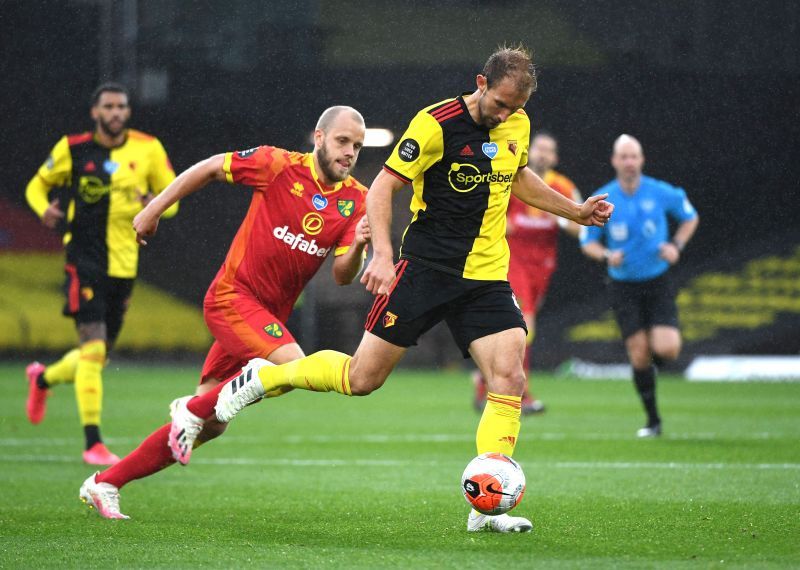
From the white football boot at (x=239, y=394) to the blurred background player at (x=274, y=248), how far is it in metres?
0.41

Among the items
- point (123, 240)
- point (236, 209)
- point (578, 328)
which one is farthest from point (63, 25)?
point (123, 240)

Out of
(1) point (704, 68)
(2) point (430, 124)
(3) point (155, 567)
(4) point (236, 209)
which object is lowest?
(3) point (155, 567)

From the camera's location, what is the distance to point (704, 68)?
68.1ft

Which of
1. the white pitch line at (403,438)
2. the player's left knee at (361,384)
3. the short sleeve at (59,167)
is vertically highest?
the short sleeve at (59,167)

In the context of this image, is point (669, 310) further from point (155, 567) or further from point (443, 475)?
point (155, 567)

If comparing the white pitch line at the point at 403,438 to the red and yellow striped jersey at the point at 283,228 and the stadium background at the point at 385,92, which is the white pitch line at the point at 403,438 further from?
the stadium background at the point at 385,92

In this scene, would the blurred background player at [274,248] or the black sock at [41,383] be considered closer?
the blurred background player at [274,248]

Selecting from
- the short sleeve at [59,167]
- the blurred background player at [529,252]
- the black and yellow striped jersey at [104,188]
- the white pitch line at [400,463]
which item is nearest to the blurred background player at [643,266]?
the blurred background player at [529,252]

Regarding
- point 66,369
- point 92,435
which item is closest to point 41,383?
point 66,369

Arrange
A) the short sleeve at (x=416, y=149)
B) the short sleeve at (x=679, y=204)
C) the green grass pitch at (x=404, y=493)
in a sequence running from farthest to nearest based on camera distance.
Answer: the short sleeve at (x=679, y=204)
the short sleeve at (x=416, y=149)
the green grass pitch at (x=404, y=493)

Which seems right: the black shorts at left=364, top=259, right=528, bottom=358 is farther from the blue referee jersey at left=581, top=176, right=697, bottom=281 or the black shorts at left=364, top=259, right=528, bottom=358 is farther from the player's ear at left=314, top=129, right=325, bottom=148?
the blue referee jersey at left=581, top=176, right=697, bottom=281

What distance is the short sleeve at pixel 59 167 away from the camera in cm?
908

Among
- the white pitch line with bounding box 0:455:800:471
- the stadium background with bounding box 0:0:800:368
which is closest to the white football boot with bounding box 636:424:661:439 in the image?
the white pitch line with bounding box 0:455:800:471

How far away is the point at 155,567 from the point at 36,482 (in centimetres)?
310
